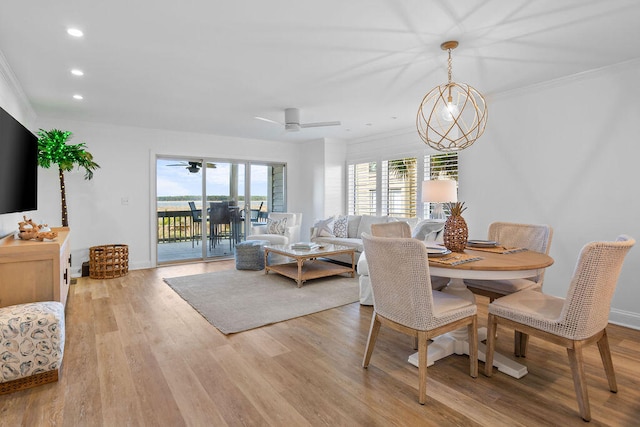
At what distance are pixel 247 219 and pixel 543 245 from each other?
524 centimetres

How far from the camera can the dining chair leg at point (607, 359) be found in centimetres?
198

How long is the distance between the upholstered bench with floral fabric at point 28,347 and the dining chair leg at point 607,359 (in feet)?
11.0

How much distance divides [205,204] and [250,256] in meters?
1.66

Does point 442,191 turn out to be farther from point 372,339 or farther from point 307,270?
point 307,270

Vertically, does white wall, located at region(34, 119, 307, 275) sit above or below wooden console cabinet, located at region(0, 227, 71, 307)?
above

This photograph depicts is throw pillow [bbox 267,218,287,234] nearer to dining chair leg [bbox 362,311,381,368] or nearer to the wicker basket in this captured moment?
the wicker basket

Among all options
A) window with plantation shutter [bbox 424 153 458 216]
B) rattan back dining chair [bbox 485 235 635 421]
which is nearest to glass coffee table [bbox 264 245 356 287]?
window with plantation shutter [bbox 424 153 458 216]

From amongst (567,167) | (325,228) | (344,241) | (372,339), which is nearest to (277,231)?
(325,228)

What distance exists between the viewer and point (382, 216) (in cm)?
601

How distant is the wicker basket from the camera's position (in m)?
4.80

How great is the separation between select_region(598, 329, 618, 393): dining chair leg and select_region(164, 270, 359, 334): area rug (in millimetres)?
2253

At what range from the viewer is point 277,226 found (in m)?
6.43

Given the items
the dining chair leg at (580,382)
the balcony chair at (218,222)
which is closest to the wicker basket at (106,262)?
the balcony chair at (218,222)

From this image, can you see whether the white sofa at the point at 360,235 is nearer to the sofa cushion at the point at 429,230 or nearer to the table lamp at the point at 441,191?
the sofa cushion at the point at 429,230
